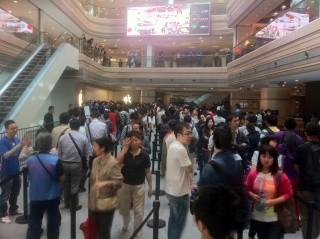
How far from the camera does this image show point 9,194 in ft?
18.7

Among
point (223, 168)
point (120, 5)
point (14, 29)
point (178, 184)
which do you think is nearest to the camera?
point (223, 168)

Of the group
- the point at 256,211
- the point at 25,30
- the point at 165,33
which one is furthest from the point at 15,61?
the point at 165,33

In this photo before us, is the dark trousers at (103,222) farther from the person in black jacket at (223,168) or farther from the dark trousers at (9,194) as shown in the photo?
the dark trousers at (9,194)

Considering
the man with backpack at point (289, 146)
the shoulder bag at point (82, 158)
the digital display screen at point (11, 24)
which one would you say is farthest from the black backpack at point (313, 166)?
the digital display screen at point (11, 24)

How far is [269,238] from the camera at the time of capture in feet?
11.8

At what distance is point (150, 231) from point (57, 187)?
1.85m

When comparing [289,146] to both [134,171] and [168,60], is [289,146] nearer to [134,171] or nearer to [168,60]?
[134,171]

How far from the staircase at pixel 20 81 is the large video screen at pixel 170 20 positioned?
16.2 metres

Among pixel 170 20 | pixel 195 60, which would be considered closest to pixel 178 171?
pixel 195 60

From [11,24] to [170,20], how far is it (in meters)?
17.4

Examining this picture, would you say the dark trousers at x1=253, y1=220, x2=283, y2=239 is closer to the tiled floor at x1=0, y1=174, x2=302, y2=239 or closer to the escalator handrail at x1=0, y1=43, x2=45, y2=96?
the tiled floor at x1=0, y1=174, x2=302, y2=239

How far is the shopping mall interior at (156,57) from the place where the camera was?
11195mm

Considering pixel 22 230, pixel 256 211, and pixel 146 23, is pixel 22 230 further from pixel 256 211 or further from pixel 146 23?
pixel 146 23

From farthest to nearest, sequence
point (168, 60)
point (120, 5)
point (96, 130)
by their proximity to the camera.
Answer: point (120, 5), point (168, 60), point (96, 130)
